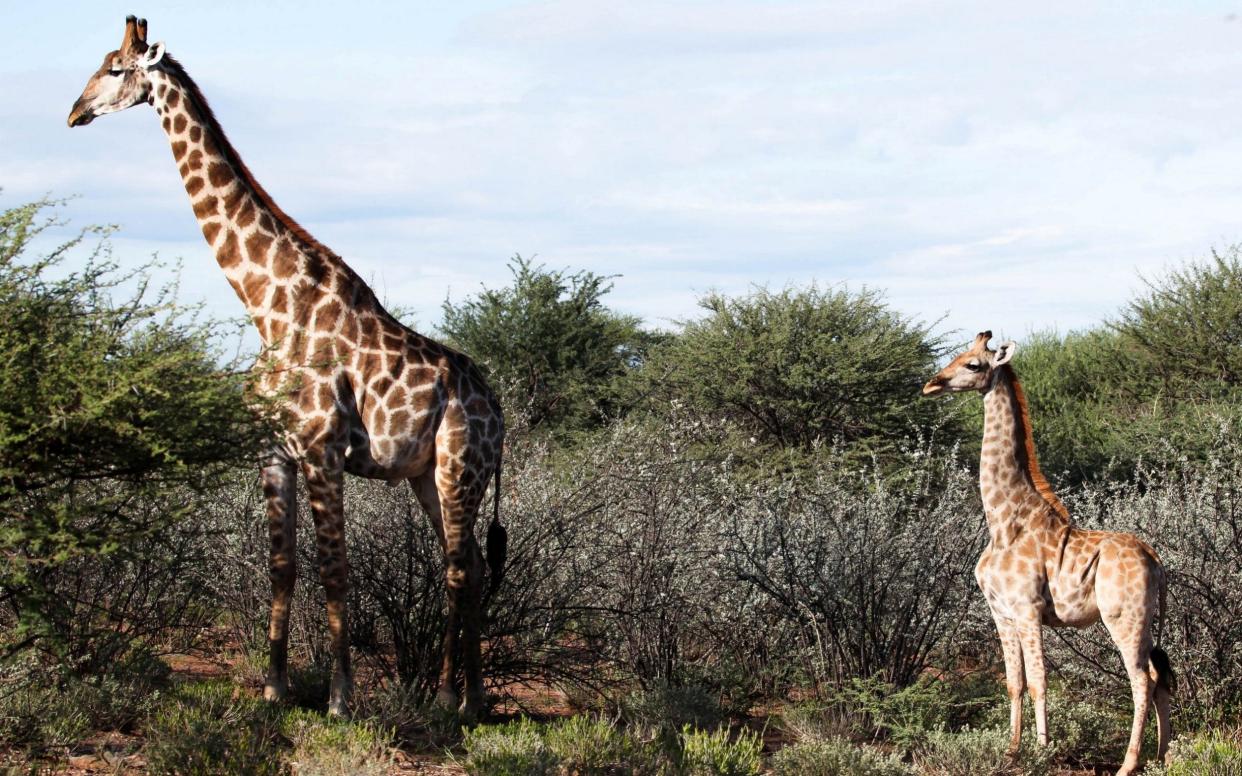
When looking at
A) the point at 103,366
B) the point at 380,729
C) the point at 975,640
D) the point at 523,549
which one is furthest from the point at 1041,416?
the point at 103,366

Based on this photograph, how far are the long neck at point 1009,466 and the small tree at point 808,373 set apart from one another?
7489 millimetres

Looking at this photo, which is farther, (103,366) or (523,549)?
(523,549)

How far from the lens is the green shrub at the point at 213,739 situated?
6.19 meters

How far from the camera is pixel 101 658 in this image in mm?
7914

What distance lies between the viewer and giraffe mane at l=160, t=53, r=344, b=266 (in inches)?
316

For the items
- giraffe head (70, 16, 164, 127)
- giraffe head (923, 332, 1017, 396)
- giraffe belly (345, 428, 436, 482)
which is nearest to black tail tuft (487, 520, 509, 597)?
giraffe belly (345, 428, 436, 482)

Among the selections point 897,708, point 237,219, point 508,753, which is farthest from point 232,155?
point 897,708

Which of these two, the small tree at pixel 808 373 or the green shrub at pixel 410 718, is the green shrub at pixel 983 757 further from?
the small tree at pixel 808 373

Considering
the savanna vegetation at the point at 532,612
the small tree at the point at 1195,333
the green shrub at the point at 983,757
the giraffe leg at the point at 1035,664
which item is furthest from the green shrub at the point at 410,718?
the small tree at the point at 1195,333

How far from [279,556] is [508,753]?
73.9 inches

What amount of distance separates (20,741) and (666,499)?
4.45m

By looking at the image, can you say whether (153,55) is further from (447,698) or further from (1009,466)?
(1009,466)

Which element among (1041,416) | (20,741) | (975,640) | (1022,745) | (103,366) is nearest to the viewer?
(103,366)

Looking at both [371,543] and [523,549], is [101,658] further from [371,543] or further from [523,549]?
[523,549]
